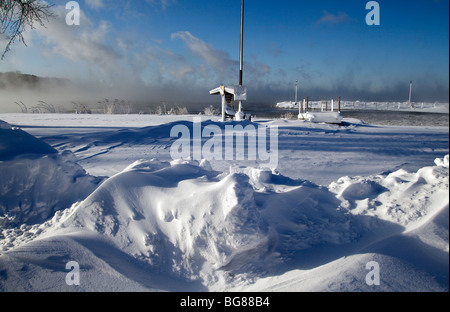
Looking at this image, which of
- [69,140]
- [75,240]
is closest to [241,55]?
[69,140]

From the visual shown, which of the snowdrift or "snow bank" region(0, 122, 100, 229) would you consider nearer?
the snowdrift

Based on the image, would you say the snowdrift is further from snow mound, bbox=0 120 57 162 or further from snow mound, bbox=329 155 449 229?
snow mound, bbox=0 120 57 162

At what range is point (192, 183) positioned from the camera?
2602 millimetres

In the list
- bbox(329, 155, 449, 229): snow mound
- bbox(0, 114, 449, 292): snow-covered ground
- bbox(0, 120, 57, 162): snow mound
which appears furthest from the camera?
bbox(0, 120, 57, 162): snow mound
